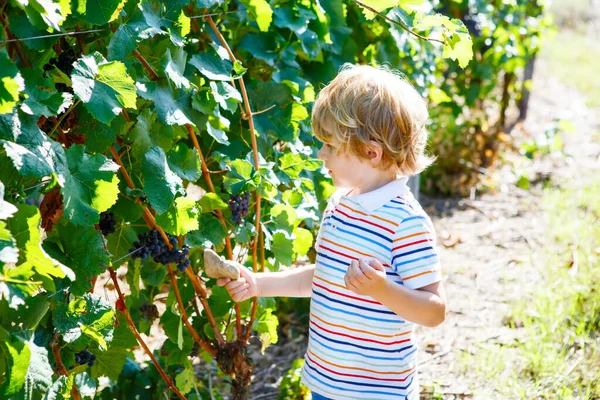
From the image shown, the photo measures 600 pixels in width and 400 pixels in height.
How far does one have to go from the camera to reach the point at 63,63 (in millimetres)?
1620

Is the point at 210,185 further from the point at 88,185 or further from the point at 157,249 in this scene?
the point at 88,185

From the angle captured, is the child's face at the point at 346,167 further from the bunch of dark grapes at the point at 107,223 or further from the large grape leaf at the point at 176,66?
the bunch of dark grapes at the point at 107,223

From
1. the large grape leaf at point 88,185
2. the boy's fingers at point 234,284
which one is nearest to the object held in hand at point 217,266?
the boy's fingers at point 234,284

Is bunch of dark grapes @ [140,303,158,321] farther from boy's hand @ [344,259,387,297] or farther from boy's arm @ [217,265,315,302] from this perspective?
boy's hand @ [344,259,387,297]

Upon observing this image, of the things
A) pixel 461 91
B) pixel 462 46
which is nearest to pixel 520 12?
pixel 461 91

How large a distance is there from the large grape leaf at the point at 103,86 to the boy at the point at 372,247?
49 cm

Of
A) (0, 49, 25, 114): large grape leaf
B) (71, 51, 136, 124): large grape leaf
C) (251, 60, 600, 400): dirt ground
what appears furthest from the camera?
(251, 60, 600, 400): dirt ground

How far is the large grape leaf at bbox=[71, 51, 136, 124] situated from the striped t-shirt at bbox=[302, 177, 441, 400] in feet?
1.98

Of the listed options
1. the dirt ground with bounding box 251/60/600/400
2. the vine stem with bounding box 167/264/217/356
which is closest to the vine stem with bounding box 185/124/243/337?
the vine stem with bounding box 167/264/217/356

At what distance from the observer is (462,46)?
6.25 feet

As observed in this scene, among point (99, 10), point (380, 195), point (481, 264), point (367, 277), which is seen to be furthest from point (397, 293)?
point (481, 264)

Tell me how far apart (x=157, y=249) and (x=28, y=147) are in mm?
568

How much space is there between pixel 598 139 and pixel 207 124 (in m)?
5.19

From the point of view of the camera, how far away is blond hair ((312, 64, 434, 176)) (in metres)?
1.73
